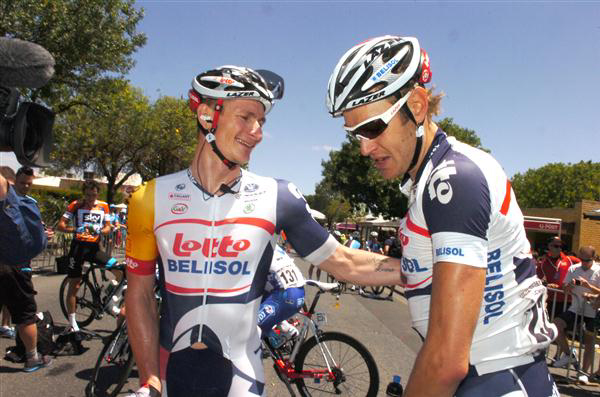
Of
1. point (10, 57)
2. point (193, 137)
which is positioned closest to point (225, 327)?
point (10, 57)

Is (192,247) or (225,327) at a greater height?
(192,247)

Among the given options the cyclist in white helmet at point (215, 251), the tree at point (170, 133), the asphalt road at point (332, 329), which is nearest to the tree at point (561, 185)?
the tree at point (170, 133)

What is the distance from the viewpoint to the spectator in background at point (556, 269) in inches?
332

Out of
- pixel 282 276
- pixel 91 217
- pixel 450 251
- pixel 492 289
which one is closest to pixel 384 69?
pixel 450 251

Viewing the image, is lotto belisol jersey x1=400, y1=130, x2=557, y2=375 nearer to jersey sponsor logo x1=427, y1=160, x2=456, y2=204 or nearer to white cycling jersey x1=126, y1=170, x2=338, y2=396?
jersey sponsor logo x1=427, y1=160, x2=456, y2=204

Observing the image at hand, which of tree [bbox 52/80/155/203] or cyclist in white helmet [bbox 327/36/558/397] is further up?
tree [bbox 52/80/155/203]

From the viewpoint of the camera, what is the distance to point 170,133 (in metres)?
28.6

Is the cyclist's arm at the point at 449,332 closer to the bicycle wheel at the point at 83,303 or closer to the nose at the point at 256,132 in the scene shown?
the nose at the point at 256,132

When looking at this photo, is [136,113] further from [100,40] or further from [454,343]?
[454,343]

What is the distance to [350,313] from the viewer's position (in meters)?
10.1

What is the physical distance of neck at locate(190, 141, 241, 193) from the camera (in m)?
2.33

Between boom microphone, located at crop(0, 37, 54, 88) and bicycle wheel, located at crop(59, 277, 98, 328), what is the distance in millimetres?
6474

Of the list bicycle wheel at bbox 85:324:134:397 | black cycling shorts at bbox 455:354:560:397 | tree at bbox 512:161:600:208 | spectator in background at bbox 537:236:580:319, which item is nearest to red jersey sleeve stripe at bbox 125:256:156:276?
black cycling shorts at bbox 455:354:560:397

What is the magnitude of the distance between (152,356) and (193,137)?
98.6ft
